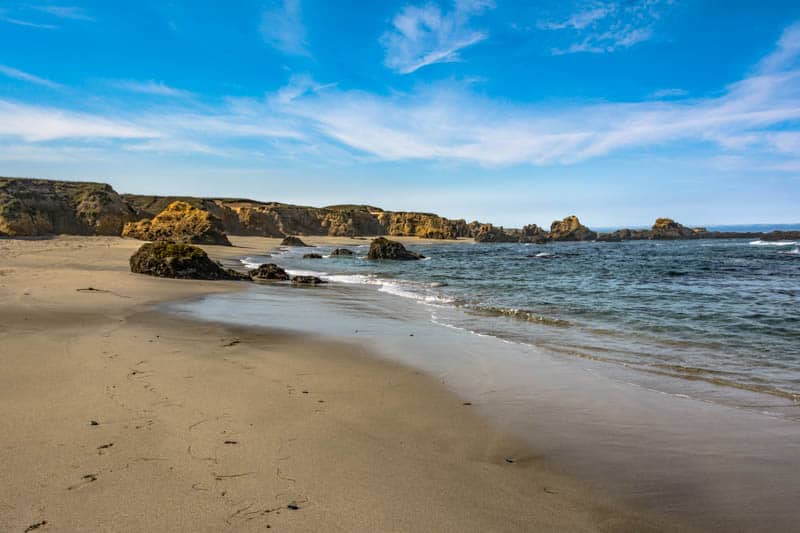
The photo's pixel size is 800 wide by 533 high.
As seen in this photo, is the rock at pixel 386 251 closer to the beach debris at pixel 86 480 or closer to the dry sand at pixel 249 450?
the dry sand at pixel 249 450

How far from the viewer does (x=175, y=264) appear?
55.2ft

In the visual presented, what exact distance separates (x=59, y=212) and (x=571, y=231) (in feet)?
312

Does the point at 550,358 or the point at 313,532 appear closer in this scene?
the point at 313,532

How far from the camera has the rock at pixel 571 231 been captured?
105 m

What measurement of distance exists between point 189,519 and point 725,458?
4169 millimetres

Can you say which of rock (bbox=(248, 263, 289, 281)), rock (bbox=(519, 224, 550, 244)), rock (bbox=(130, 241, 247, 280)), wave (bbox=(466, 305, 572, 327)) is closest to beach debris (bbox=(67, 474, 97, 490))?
wave (bbox=(466, 305, 572, 327))

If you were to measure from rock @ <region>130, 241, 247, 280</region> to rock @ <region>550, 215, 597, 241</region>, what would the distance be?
97.6 meters

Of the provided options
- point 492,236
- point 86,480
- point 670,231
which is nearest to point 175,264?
point 86,480

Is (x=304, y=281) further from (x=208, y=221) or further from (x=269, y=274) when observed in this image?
(x=208, y=221)

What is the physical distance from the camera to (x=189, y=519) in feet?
8.89

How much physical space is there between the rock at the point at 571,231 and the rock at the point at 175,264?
320ft

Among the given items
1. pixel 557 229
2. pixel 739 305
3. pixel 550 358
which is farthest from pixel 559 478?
→ pixel 557 229

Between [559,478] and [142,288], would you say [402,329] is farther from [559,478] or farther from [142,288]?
[142,288]

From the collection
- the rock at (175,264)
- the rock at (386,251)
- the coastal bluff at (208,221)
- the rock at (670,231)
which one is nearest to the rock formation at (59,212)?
the coastal bluff at (208,221)
